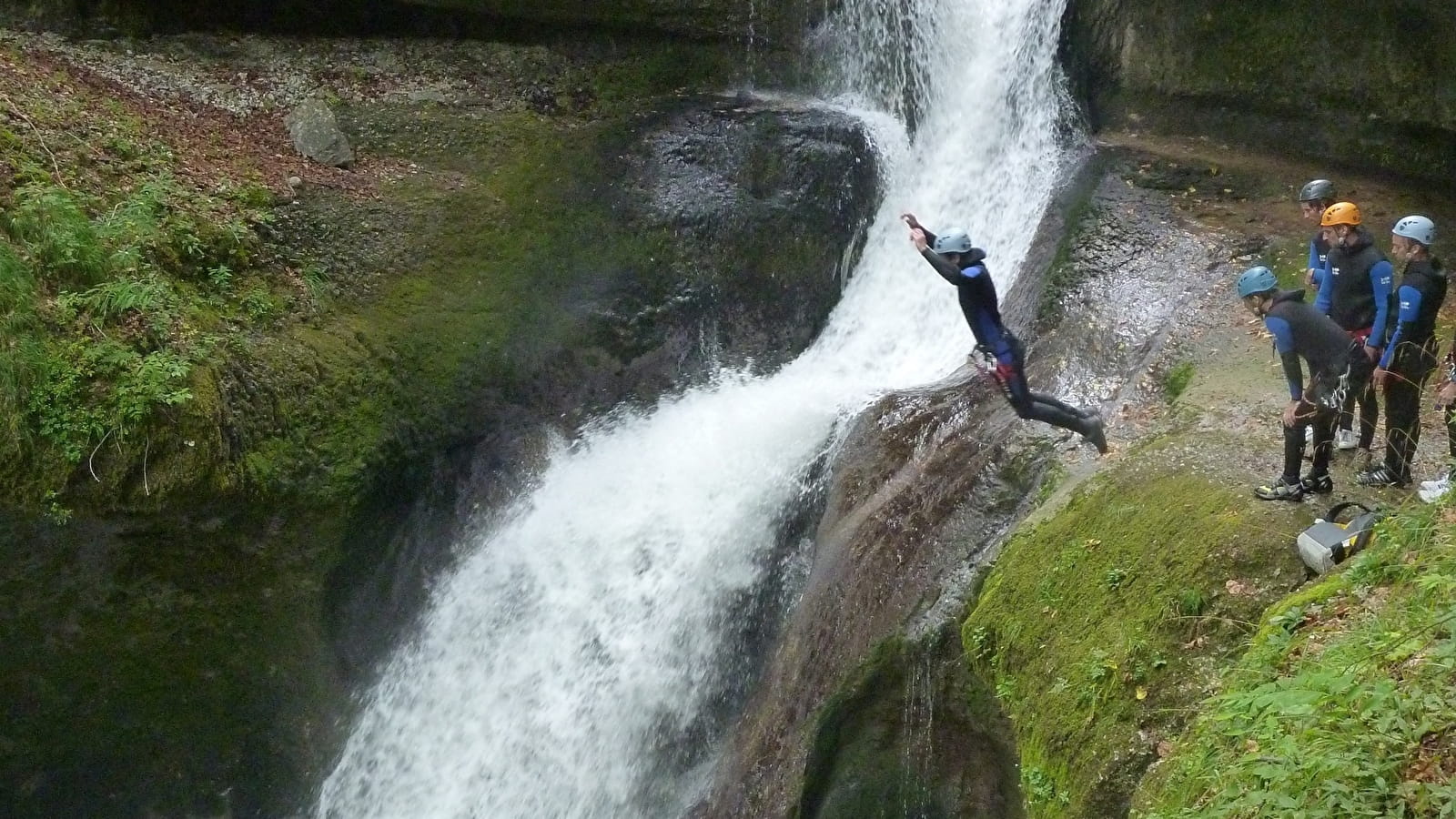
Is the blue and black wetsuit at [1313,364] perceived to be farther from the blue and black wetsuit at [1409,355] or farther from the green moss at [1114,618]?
the green moss at [1114,618]

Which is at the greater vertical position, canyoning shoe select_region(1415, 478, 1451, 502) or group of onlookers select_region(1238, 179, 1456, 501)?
group of onlookers select_region(1238, 179, 1456, 501)

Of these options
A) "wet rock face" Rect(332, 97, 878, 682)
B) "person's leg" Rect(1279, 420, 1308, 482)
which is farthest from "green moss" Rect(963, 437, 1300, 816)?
"wet rock face" Rect(332, 97, 878, 682)

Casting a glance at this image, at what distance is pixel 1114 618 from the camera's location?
4664 millimetres

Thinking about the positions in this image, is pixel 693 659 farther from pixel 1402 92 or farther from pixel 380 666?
pixel 1402 92

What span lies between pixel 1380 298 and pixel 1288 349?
70cm

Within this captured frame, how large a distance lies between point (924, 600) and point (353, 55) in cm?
876

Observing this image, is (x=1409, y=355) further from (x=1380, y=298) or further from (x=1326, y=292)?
(x=1326, y=292)

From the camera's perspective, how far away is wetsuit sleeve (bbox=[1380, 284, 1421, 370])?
15.0 feet

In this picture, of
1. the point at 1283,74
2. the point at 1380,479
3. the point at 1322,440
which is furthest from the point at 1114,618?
Answer: the point at 1283,74

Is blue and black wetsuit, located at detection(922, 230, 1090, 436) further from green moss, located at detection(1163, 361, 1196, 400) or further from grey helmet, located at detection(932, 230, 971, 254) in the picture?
green moss, located at detection(1163, 361, 1196, 400)

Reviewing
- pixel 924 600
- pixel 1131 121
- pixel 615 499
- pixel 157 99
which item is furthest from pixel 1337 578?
pixel 157 99

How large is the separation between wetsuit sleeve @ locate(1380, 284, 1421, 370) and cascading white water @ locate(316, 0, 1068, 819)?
13.9 feet

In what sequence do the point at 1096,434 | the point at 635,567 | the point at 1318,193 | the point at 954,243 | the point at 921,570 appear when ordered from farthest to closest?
the point at 635,567 < the point at 921,570 < the point at 1096,434 < the point at 954,243 < the point at 1318,193

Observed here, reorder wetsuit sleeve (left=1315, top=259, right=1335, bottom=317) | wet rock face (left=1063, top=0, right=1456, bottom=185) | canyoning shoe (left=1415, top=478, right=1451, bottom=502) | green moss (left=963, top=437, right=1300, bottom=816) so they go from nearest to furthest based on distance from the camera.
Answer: green moss (left=963, top=437, right=1300, bottom=816) → canyoning shoe (left=1415, top=478, right=1451, bottom=502) → wetsuit sleeve (left=1315, top=259, right=1335, bottom=317) → wet rock face (left=1063, top=0, right=1456, bottom=185)
